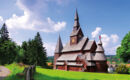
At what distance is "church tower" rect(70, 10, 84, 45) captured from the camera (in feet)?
156

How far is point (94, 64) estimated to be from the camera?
36.6 meters

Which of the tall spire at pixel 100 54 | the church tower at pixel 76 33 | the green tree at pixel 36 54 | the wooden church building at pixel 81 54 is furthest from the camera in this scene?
the green tree at pixel 36 54

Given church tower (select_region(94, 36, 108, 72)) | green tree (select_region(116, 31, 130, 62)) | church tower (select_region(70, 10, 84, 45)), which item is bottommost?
church tower (select_region(94, 36, 108, 72))

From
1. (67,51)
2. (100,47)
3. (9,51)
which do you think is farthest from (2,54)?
(67,51)

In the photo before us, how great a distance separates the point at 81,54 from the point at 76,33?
404 inches

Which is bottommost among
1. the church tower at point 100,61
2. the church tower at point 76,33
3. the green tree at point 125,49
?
the church tower at point 100,61

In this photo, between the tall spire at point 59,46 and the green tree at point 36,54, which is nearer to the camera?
the tall spire at point 59,46

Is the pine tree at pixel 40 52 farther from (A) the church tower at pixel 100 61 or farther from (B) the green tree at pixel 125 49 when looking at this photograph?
(B) the green tree at pixel 125 49

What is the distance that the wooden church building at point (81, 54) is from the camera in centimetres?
3594

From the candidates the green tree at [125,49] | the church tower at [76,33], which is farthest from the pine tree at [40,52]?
the green tree at [125,49]

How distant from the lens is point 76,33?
4762cm

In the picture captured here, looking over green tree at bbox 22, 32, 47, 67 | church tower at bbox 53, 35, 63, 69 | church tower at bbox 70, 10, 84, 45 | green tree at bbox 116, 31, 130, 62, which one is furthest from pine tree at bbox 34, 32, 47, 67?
green tree at bbox 116, 31, 130, 62

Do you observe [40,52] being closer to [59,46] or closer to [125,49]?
[59,46]

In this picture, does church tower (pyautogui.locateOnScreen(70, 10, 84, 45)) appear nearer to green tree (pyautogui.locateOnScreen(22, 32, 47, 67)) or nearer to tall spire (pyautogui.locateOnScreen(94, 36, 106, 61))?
tall spire (pyautogui.locateOnScreen(94, 36, 106, 61))
